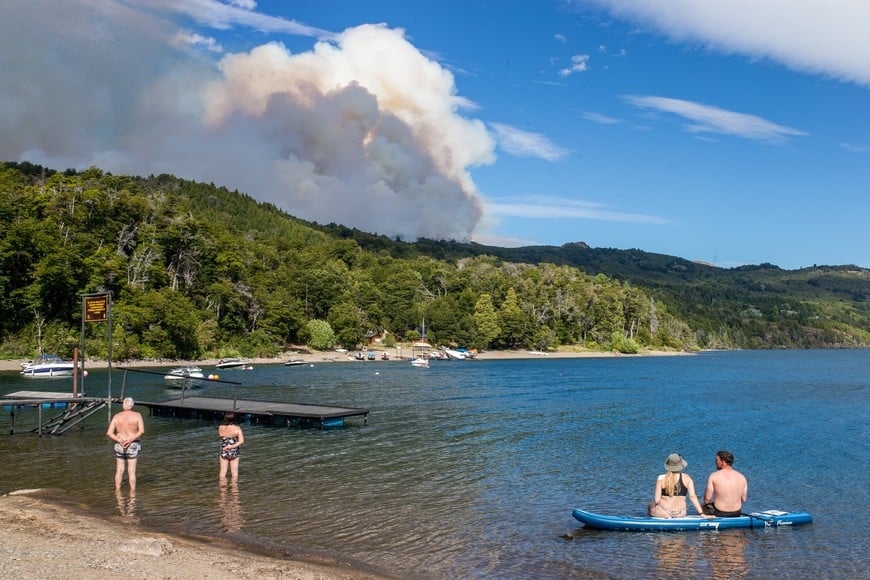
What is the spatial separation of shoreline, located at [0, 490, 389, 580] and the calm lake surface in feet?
3.80

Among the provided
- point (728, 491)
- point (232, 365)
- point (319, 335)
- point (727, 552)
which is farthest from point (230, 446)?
point (319, 335)

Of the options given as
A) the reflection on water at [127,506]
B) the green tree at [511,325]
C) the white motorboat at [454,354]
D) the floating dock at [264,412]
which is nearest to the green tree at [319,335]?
the white motorboat at [454,354]

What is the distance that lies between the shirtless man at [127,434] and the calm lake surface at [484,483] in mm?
921

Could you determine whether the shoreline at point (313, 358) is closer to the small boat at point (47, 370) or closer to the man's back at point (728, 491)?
the small boat at point (47, 370)

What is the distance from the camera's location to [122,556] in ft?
46.7

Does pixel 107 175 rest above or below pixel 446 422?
above

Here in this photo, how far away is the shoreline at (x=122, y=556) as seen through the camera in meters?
13.2

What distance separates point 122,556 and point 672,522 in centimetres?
1437

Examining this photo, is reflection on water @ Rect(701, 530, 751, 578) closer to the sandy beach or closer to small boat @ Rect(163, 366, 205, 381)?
the sandy beach

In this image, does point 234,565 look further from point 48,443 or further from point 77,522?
point 48,443

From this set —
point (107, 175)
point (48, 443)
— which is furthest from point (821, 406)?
point (107, 175)

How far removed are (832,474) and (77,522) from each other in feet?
99.5

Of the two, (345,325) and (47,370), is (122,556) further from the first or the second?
(345,325)

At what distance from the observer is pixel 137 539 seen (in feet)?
49.8
